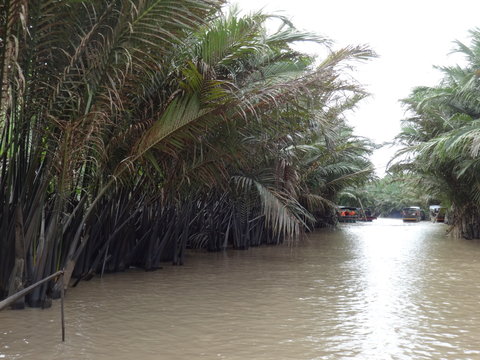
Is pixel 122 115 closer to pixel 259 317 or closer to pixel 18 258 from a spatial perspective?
pixel 18 258

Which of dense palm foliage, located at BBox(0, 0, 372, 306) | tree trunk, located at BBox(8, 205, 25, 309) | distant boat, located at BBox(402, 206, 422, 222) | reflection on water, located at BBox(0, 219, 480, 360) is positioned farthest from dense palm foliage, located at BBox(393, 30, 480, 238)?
distant boat, located at BBox(402, 206, 422, 222)

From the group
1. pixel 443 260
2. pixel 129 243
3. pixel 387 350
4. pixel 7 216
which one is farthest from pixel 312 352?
pixel 443 260

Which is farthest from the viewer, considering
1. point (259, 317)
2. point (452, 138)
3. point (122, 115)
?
point (452, 138)

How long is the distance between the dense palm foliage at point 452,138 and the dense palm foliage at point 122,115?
7.54 meters

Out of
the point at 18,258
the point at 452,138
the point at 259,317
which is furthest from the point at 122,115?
the point at 452,138

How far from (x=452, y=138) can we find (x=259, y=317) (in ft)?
35.7

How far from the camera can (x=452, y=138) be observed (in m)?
14.4

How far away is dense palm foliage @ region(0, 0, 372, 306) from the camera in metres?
5.42

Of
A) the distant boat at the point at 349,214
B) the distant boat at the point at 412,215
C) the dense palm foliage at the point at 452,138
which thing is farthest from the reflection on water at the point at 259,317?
the distant boat at the point at 412,215

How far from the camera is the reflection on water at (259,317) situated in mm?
4312

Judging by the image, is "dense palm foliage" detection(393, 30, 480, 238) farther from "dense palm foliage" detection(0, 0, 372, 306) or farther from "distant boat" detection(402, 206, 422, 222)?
"distant boat" detection(402, 206, 422, 222)

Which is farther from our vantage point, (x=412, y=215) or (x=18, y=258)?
(x=412, y=215)

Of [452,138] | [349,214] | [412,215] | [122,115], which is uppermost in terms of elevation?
[452,138]

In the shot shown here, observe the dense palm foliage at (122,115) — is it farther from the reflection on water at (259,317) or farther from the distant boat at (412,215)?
the distant boat at (412,215)
